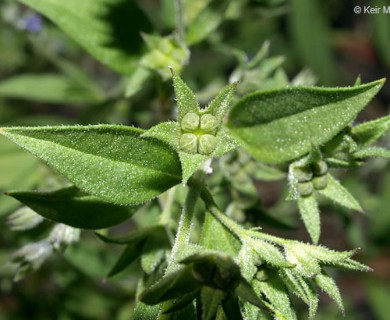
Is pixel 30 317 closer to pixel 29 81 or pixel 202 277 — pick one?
pixel 29 81

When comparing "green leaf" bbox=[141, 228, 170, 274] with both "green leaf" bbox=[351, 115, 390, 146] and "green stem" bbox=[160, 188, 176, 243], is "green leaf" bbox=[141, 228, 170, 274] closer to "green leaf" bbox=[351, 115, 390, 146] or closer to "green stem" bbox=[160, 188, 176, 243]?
"green stem" bbox=[160, 188, 176, 243]

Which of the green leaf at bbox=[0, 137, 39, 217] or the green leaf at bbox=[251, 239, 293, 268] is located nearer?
the green leaf at bbox=[251, 239, 293, 268]

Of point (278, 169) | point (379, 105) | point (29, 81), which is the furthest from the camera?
point (379, 105)

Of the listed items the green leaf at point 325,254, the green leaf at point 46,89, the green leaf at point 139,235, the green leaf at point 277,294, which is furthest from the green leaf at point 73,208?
the green leaf at point 46,89

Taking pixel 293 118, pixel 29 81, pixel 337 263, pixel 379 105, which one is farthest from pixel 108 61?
pixel 379 105

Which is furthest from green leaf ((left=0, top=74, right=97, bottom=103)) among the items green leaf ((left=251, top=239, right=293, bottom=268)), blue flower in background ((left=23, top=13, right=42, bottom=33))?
green leaf ((left=251, top=239, right=293, bottom=268))

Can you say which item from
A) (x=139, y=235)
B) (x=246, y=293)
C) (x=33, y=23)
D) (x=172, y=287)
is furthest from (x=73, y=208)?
(x=33, y=23)

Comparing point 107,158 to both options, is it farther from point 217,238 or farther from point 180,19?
point 180,19
